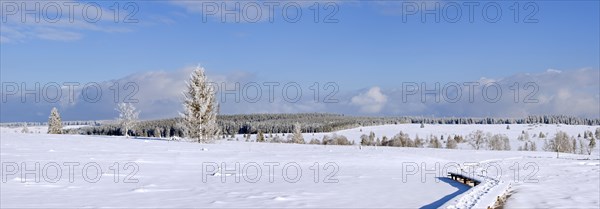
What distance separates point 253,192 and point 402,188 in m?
6.09

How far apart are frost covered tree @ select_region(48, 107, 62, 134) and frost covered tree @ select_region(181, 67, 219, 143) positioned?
38505 millimetres

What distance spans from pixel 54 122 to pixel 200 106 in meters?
41.4

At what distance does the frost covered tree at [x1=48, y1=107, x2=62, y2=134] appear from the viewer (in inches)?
2928

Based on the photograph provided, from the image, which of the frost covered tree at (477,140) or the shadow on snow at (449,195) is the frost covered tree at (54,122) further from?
the frost covered tree at (477,140)

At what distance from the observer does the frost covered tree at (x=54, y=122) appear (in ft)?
244

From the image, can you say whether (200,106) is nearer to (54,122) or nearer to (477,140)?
(54,122)

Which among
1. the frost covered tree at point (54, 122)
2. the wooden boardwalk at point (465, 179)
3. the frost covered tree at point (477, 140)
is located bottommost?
the frost covered tree at point (477, 140)

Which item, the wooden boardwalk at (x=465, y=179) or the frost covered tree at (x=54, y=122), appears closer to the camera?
the wooden boardwalk at (x=465, y=179)

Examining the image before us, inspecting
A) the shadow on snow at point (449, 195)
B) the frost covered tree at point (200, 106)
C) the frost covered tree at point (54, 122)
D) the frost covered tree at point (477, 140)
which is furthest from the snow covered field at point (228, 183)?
the frost covered tree at point (477, 140)

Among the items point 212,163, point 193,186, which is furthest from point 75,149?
point 193,186

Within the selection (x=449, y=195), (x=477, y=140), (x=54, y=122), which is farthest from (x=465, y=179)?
(x=477, y=140)

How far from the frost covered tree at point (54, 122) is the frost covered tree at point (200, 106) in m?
38.5

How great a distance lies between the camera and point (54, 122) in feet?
247

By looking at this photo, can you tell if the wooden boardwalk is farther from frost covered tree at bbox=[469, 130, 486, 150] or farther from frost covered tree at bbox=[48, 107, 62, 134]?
frost covered tree at bbox=[469, 130, 486, 150]
